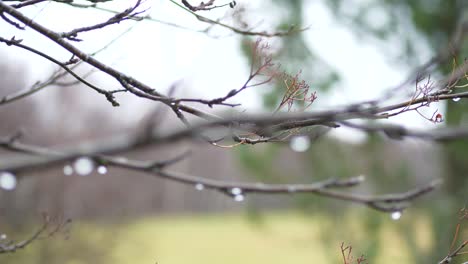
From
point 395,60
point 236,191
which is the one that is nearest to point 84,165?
point 236,191

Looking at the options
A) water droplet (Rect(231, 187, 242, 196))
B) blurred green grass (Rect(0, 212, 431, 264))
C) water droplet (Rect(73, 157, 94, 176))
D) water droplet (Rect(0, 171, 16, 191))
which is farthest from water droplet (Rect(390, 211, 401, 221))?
blurred green grass (Rect(0, 212, 431, 264))

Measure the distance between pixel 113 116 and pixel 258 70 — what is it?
661 cm

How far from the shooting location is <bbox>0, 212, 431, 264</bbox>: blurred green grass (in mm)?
3875

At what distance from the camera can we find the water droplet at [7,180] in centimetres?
111

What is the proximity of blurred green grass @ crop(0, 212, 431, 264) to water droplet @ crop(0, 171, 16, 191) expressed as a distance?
93.8 inches

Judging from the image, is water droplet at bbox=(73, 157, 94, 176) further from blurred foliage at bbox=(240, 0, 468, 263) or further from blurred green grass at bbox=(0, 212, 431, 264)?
blurred green grass at bbox=(0, 212, 431, 264)

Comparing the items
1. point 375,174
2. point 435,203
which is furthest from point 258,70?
point 375,174

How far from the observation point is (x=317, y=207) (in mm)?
4555

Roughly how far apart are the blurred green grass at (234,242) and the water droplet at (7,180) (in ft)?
7.81

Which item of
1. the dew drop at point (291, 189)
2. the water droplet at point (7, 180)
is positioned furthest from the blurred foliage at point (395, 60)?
the water droplet at point (7, 180)

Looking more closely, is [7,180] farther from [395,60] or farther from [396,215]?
[395,60]

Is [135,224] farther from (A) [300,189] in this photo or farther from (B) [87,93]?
(A) [300,189]

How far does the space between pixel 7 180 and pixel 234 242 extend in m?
3.62

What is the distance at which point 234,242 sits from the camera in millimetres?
4645
